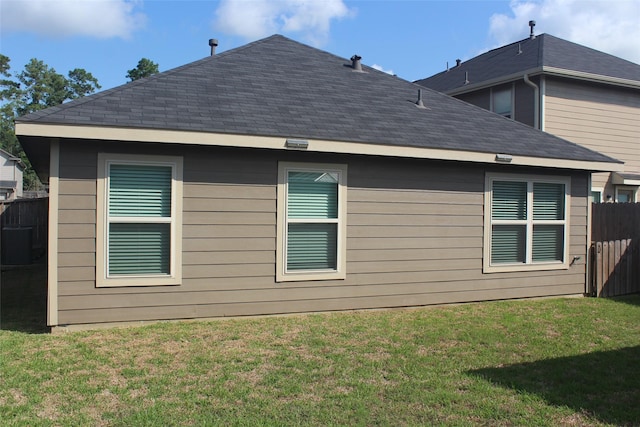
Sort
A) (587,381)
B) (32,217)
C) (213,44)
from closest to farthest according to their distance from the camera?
(587,381) → (213,44) → (32,217)

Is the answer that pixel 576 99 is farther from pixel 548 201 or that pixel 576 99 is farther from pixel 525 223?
pixel 525 223

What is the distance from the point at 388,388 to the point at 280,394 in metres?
0.91

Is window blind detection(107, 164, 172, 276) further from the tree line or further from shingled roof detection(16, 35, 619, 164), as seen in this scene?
the tree line

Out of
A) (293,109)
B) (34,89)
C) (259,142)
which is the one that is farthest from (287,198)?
(34,89)

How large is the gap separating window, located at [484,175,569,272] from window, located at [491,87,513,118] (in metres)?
5.44

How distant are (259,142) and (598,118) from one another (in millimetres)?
10625

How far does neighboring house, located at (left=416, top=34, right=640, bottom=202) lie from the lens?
43.0ft

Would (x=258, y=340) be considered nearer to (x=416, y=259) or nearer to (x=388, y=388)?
(x=388, y=388)

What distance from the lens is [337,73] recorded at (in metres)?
9.88

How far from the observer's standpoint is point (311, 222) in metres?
7.43

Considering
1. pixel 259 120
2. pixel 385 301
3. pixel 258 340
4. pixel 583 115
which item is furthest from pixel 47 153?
pixel 583 115

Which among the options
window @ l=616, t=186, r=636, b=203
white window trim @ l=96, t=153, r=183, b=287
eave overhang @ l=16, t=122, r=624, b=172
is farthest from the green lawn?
window @ l=616, t=186, r=636, b=203

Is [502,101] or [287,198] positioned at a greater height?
[502,101]

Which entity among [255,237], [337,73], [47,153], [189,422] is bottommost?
[189,422]
